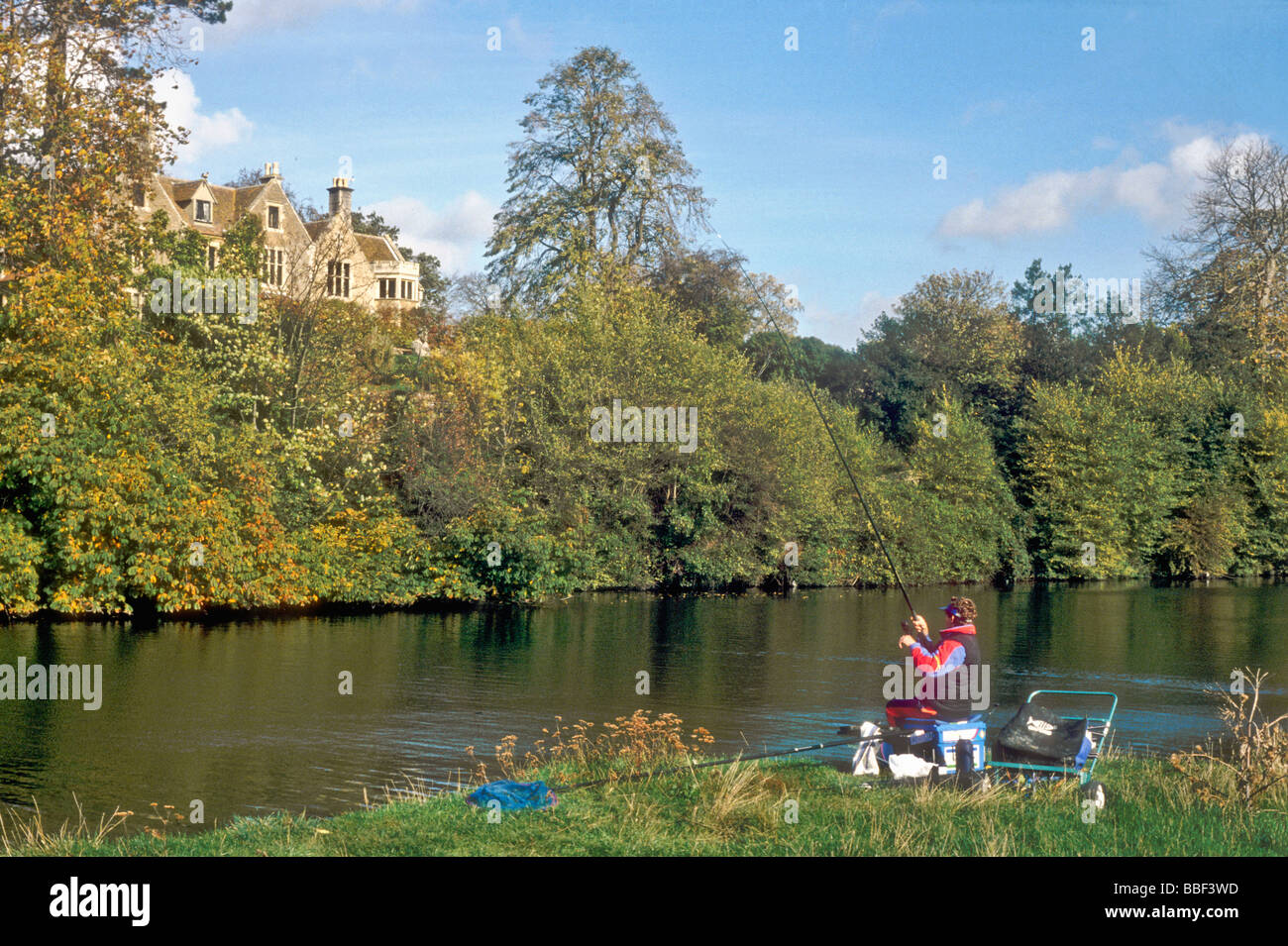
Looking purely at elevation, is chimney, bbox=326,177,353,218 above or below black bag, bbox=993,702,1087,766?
above

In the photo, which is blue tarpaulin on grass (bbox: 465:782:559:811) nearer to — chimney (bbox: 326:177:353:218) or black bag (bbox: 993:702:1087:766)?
black bag (bbox: 993:702:1087:766)

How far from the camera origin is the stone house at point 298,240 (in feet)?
128

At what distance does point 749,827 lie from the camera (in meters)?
10.5

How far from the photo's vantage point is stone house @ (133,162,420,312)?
128 ft

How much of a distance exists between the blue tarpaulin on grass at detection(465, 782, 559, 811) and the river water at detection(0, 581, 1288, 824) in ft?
9.03

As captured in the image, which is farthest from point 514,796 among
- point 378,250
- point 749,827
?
point 378,250

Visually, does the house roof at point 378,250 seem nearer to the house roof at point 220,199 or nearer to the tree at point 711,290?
the house roof at point 220,199

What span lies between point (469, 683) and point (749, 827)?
44.4 ft

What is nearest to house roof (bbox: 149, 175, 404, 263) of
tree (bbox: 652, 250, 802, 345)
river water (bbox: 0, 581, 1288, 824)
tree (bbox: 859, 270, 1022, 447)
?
tree (bbox: 652, 250, 802, 345)

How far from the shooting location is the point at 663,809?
1112 cm

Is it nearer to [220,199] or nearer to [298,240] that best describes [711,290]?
[298,240]

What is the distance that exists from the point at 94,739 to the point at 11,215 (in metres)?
17.8
